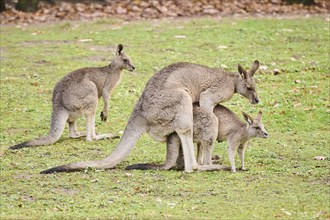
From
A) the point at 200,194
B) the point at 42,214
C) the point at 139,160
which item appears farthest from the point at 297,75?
the point at 42,214

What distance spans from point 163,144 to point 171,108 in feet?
5.34

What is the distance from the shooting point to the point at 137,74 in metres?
13.3

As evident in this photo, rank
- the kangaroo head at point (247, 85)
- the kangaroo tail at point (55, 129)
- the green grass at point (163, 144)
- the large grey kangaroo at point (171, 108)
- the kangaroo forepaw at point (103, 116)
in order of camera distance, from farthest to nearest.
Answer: the kangaroo forepaw at point (103, 116)
the kangaroo tail at point (55, 129)
the kangaroo head at point (247, 85)
the large grey kangaroo at point (171, 108)
the green grass at point (163, 144)

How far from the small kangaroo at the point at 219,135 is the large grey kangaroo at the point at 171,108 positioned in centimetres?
12

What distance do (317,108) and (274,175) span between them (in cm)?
334

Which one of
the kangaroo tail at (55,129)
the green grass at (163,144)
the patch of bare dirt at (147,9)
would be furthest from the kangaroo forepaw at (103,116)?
the patch of bare dirt at (147,9)

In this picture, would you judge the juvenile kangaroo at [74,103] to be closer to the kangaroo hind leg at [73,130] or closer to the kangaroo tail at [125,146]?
the kangaroo hind leg at [73,130]

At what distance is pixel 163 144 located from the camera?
10.0 m

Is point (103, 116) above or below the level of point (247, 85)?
below

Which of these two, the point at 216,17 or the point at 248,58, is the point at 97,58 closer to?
the point at 248,58

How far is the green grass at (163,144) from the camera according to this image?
283 inches

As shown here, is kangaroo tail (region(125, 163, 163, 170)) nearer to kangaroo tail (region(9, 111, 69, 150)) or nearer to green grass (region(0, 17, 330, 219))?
green grass (region(0, 17, 330, 219))

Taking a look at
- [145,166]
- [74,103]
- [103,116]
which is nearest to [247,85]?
[145,166]

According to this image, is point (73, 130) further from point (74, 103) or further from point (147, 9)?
point (147, 9)
